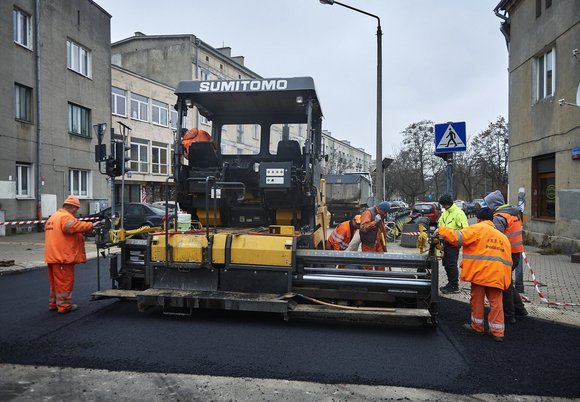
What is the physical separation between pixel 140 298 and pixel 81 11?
19714 mm

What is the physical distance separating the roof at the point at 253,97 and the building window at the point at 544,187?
9.51m

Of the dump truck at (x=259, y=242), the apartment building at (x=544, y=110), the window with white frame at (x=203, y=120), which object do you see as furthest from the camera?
the apartment building at (x=544, y=110)

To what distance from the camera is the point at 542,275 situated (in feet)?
30.7

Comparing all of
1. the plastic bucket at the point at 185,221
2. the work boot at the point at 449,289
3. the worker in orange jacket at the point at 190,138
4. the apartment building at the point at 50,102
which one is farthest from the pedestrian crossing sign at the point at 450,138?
the apartment building at the point at 50,102

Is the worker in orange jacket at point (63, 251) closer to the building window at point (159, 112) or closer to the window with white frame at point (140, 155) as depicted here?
the window with white frame at point (140, 155)

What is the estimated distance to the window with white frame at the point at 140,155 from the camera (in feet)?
96.6

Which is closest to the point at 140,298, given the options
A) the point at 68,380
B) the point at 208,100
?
the point at 68,380

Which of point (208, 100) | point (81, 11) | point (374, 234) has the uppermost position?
point (81, 11)

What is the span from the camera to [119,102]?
2792 centimetres

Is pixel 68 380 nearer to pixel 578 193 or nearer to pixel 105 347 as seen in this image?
pixel 105 347

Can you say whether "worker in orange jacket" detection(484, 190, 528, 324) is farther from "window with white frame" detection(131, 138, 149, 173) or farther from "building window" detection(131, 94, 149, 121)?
"building window" detection(131, 94, 149, 121)

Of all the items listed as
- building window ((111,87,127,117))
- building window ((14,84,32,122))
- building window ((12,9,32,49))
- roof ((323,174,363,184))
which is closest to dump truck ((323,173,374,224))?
roof ((323,174,363,184))

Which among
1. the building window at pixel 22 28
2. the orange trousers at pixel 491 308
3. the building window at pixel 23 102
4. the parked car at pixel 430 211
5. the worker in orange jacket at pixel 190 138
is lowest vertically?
the orange trousers at pixel 491 308

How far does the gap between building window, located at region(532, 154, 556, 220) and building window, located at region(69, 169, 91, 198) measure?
1813 cm
